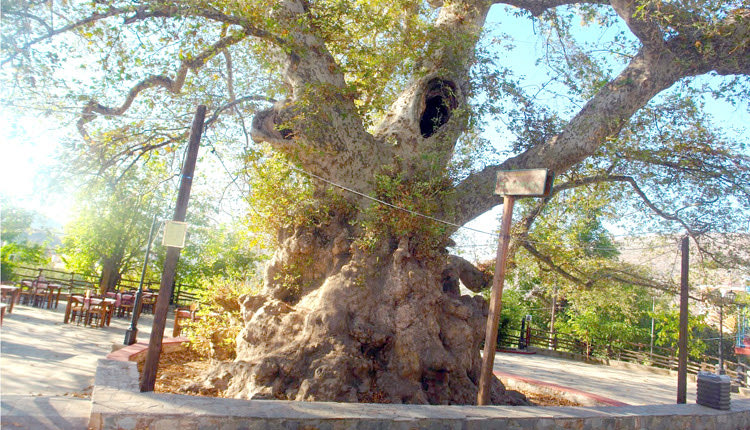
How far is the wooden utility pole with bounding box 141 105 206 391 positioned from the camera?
4.38 m

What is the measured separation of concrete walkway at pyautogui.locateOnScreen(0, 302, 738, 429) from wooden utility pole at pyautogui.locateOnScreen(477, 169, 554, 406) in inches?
146

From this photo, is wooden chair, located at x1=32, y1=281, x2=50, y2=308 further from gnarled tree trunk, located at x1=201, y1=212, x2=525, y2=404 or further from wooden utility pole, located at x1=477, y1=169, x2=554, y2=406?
wooden utility pole, located at x1=477, y1=169, x2=554, y2=406

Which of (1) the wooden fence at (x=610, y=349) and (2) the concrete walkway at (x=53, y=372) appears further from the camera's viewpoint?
(1) the wooden fence at (x=610, y=349)

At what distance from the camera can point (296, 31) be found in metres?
7.25

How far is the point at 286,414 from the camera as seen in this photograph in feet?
12.0

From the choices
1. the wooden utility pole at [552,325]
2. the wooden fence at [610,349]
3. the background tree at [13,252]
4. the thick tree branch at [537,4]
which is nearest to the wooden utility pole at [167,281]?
the thick tree branch at [537,4]

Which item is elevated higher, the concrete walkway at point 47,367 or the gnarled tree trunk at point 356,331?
the gnarled tree trunk at point 356,331

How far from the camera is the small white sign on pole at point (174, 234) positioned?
172 inches

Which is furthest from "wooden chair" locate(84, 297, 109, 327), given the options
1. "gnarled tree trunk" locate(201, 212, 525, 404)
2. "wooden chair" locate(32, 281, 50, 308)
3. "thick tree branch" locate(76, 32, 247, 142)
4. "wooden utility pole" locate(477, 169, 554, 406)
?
"wooden utility pole" locate(477, 169, 554, 406)

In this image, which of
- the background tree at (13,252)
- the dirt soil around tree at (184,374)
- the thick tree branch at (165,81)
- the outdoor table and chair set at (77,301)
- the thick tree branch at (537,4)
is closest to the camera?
the dirt soil around tree at (184,374)

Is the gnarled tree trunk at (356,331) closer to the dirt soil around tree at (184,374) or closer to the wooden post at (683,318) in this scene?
the dirt soil around tree at (184,374)

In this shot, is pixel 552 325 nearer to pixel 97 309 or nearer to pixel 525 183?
pixel 97 309

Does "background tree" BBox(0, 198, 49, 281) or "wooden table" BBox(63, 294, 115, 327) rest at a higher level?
"background tree" BBox(0, 198, 49, 281)

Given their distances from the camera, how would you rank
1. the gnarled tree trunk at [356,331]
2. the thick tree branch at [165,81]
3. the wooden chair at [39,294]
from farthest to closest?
the wooden chair at [39,294] → the thick tree branch at [165,81] → the gnarled tree trunk at [356,331]
